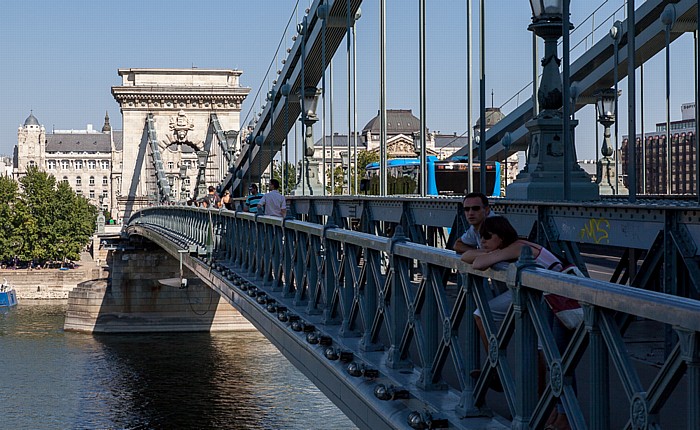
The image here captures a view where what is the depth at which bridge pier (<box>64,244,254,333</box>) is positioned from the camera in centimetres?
4547

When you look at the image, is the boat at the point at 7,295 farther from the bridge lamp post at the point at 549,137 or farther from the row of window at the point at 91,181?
the row of window at the point at 91,181

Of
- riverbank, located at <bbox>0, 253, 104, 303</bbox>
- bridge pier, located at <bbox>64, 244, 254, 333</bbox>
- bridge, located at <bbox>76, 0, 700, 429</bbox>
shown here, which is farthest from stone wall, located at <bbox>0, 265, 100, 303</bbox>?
bridge, located at <bbox>76, 0, 700, 429</bbox>

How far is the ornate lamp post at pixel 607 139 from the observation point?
16641 millimetres

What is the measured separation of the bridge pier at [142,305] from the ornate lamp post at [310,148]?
80.9ft

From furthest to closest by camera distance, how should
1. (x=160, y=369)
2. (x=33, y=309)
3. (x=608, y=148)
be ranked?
(x=33, y=309), (x=160, y=369), (x=608, y=148)

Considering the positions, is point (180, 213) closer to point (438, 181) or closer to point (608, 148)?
point (438, 181)

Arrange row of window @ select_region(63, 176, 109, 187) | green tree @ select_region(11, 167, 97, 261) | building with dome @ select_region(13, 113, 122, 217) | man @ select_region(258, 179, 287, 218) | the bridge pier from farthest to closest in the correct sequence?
1. row of window @ select_region(63, 176, 109, 187)
2. building with dome @ select_region(13, 113, 122, 217)
3. green tree @ select_region(11, 167, 97, 261)
4. the bridge pier
5. man @ select_region(258, 179, 287, 218)

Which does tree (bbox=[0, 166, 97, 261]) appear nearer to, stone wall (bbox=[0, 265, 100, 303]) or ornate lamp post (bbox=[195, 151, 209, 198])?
stone wall (bbox=[0, 265, 100, 303])

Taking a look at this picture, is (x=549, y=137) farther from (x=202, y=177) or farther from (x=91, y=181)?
(x=91, y=181)

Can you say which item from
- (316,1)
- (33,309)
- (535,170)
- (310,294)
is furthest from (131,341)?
(535,170)

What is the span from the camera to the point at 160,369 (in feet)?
121

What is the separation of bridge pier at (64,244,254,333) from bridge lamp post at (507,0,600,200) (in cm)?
3756

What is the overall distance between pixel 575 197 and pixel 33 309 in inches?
2264

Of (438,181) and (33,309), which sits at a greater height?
(438,181)
